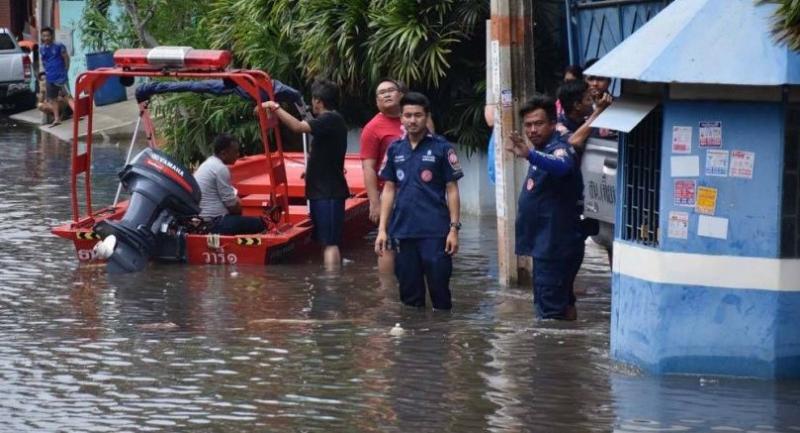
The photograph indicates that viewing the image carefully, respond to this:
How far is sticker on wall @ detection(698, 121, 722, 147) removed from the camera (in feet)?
27.3

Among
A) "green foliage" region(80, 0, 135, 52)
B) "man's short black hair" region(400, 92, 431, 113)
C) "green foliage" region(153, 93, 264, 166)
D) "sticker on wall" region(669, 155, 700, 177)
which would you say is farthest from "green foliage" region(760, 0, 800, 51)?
"green foliage" region(80, 0, 135, 52)

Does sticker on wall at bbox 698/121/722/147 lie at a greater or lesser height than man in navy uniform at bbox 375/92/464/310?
greater

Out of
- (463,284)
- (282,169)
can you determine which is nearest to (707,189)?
(463,284)

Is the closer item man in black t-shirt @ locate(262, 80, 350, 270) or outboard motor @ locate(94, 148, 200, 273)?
outboard motor @ locate(94, 148, 200, 273)

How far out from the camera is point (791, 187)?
8266 millimetres

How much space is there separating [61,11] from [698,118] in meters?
29.3

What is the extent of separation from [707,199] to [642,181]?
611mm

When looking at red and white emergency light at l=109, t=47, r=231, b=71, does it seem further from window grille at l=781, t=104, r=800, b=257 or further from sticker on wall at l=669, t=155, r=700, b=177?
window grille at l=781, t=104, r=800, b=257

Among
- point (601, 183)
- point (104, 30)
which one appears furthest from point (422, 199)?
point (104, 30)

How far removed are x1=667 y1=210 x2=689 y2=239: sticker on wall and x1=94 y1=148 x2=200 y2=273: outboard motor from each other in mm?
5501

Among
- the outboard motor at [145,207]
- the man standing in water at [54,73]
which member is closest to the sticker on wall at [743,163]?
the outboard motor at [145,207]

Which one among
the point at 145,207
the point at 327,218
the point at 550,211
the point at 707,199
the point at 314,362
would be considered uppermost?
the point at 707,199

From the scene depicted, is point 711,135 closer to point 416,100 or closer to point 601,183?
point 416,100

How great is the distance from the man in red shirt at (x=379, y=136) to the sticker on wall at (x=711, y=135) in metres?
4.14
